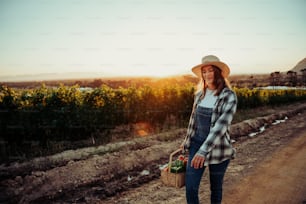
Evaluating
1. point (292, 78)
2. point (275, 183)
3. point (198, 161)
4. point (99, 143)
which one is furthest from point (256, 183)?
point (292, 78)

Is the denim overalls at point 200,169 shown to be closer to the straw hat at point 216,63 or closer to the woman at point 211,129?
the woman at point 211,129

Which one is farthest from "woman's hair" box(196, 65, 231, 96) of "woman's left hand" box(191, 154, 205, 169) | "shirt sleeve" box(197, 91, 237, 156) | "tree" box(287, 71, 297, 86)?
"tree" box(287, 71, 297, 86)

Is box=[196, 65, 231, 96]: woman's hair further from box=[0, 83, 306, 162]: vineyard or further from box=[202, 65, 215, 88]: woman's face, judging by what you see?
box=[0, 83, 306, 162]: vineyard

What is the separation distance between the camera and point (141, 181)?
5266mm

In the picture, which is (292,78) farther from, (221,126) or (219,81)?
(221,126)

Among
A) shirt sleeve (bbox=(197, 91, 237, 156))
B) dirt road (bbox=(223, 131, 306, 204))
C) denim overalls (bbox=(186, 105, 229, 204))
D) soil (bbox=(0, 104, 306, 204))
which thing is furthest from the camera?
soil (bbox=(0, 104, 306, 204))

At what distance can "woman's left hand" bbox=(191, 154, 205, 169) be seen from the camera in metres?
2.44

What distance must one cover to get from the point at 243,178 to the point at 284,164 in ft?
5.22

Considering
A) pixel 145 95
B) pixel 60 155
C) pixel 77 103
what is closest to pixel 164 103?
pixel 145 95

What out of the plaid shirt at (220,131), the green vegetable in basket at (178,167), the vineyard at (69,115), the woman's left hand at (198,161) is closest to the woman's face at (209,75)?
the plaid shirt at (220,131)

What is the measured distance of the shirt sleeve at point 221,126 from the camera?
7.96ft

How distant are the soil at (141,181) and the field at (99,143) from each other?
0.06 ft

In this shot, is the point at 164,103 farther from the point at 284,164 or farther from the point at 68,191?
the point at 68,191

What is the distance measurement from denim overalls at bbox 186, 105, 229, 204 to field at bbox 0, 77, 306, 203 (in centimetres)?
180
